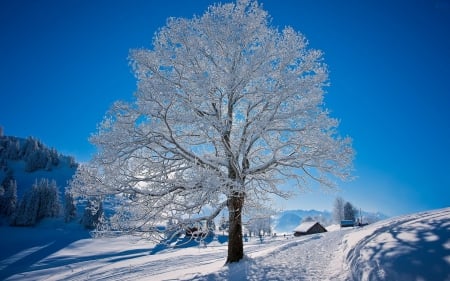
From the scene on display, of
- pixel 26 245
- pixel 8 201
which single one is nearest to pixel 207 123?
pixel 26 245

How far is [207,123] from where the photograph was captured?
28.4 ft

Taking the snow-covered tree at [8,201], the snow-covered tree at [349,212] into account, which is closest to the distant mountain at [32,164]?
the snow-covered tree at [8,201]

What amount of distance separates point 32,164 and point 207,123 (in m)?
176

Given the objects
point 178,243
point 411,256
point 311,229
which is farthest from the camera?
point 311,229

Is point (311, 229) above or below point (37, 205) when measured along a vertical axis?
below

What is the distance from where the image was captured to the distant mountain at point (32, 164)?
137 meters

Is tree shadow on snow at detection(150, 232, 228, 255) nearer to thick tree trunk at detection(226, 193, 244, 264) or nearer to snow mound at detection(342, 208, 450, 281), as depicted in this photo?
thick tree trunk at detection(226, 193, 244, 264)

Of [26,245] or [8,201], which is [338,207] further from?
[8,201]

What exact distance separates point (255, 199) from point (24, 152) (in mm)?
201161

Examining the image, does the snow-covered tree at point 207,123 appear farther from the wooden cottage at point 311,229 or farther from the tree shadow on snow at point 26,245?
the wooden cottage at point 311,229

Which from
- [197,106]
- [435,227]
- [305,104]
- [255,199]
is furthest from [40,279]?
[435,227]

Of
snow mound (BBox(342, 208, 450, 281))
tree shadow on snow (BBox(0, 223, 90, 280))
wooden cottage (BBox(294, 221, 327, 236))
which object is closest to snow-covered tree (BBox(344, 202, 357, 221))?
wooden cottage (BBox(294, 221, 327, 236))

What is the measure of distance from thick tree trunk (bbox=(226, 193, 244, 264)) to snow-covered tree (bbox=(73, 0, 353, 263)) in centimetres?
4

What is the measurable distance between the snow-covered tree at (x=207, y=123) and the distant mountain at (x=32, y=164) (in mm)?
146361
